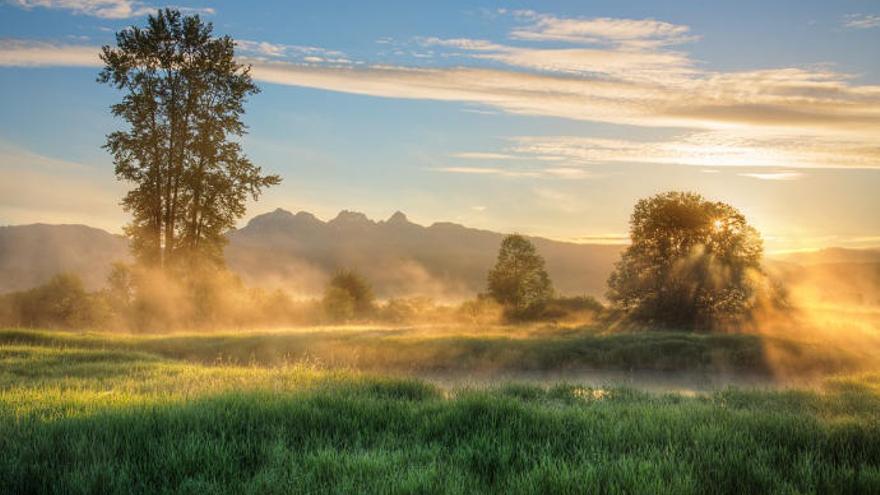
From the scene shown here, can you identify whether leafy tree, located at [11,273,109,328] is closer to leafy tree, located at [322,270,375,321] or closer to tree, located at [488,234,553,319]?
leafy tree, located at [322,270,375,321]

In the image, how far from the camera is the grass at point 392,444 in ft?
16.8

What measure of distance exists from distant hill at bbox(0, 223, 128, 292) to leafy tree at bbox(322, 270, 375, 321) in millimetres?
96253

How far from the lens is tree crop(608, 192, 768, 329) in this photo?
31.9m

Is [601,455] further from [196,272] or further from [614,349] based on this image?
[196,272]

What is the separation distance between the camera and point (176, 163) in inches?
1186

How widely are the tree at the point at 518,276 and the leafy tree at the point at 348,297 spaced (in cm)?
1142

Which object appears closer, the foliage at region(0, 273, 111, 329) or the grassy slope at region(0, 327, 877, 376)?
the grassy slope at region(0, 327, 877, 376)

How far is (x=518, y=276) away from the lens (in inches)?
1896

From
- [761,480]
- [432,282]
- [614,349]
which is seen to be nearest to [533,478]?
[761,480]

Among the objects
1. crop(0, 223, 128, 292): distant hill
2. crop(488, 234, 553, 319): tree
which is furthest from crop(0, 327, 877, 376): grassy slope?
crop(0, 223, 128, 292): distant hill

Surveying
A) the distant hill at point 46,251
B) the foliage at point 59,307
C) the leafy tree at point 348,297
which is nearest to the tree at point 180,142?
the foliage at point 59,307

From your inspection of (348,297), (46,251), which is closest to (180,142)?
(348,297)

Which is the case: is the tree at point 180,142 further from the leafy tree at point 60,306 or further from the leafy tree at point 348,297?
the leafy tree at point 348,297

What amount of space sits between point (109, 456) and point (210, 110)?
2722cm
